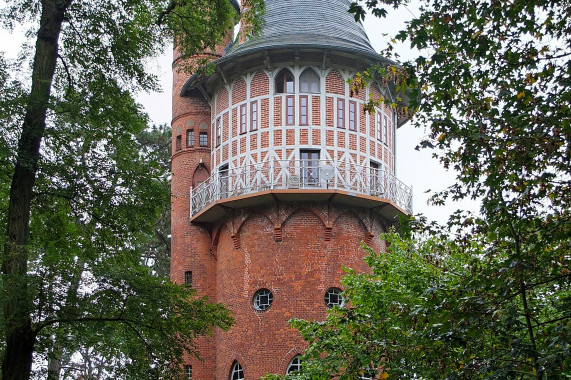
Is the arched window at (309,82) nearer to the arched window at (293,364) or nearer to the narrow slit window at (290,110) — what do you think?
the narrow slit window at (290,110)

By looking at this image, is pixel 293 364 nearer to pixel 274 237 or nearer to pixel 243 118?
pixel 274 237

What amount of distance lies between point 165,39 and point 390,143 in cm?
1535

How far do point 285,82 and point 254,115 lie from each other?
1.56 m

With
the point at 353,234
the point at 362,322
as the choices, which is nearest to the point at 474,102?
the point at 362,322

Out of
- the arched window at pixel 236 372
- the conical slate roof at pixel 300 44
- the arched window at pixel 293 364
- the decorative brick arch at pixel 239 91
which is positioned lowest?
the arched window at pixel 236 372

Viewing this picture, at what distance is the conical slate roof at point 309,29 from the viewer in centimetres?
3186

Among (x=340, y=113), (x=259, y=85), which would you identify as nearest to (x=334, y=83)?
(x=340, y=113)

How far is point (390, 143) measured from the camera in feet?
111

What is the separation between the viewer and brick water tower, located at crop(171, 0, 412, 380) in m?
30.6

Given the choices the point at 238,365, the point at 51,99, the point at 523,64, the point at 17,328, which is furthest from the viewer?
the point at 238,365

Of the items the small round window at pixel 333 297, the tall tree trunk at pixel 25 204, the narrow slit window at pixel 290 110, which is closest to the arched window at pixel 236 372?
the small round window at pixel 333 297

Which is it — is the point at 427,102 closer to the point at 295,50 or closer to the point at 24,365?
the point at 24,365

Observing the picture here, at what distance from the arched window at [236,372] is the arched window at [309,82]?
31.4 ft

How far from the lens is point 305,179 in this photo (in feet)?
102
